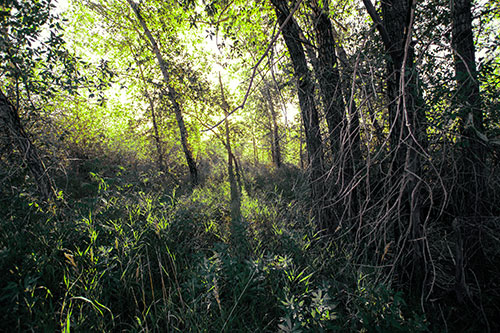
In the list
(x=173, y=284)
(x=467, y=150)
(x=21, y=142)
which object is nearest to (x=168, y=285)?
(x=173, y=284)

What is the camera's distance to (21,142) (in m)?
2.94

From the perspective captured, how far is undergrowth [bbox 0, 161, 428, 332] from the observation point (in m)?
1.61

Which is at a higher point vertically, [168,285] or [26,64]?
[26,64]

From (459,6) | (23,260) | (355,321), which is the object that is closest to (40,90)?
(23,260)

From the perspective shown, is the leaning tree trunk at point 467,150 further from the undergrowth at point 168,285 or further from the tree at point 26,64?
the tree at point 26,64

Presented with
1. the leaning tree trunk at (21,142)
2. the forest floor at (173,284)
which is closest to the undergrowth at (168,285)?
the forest floor at (173,284)

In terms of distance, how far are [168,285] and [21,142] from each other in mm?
2952

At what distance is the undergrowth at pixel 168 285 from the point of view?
1.61 meters

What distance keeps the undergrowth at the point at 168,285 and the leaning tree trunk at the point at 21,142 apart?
11.4 inches

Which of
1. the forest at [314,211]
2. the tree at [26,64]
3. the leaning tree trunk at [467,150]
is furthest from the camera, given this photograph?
the tree at [26,64]

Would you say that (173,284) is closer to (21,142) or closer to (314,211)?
(314,211)

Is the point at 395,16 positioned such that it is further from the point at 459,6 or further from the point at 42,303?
the point at 42,303

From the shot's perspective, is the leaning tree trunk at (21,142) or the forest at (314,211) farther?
the leaning tree trunk at (21,142)

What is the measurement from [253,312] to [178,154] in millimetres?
9810
